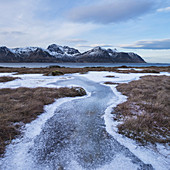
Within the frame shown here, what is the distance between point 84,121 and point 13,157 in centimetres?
371

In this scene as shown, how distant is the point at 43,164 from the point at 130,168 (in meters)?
2.88

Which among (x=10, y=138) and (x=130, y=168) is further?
(x=10, y=138)

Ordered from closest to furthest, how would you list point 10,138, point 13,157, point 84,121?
point 13,157 < point 10,138 < point 84,121

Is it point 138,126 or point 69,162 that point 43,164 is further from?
point 138,126

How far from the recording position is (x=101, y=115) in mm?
7395

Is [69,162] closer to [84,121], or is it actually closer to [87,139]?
[87,139]

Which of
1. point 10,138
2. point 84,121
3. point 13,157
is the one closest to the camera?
point 13,157

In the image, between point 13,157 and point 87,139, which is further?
point 87,139

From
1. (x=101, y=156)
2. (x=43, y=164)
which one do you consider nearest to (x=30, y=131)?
(x=43, y=164)

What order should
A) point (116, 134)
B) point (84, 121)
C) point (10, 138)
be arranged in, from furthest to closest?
point (84, 121) → point (116, 134) → point (10, 138)

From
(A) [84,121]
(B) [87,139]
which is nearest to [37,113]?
(A) [84,121]

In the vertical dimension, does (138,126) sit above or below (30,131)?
above

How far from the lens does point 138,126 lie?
5.62 m

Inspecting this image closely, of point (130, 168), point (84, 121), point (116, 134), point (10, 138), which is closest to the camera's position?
point (130, 168)
